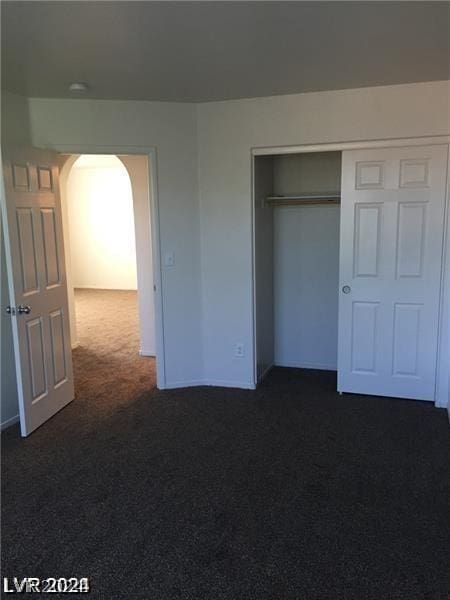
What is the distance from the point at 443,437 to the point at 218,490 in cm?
168

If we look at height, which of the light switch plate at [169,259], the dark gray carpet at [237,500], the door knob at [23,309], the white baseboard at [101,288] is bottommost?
the dark gray carpet at [237,500]

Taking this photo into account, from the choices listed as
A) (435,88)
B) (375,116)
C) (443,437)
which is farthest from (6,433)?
(435,88)

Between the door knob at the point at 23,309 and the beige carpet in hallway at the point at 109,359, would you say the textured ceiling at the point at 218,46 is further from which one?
the beige carpet in hallway at the point at 109,359

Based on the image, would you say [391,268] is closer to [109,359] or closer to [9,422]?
[109,359]

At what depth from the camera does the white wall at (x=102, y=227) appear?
10055 millimetres

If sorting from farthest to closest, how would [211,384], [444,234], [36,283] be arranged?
[211,384]
[444,234]
[36,283]

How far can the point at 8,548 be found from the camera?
7.79 ft

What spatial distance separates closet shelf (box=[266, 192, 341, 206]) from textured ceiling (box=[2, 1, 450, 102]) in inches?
40.8

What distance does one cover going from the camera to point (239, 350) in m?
4.35

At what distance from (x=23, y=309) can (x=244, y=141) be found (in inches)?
85.8

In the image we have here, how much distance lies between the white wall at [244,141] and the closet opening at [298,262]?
246mm

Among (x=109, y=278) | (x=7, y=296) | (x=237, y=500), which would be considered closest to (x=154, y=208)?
(x=7, y=296)

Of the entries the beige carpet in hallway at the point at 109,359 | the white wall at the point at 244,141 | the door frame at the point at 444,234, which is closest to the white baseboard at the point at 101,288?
the beige carpet in hallway at the point at 109,359

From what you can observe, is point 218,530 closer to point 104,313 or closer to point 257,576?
point 257,576
